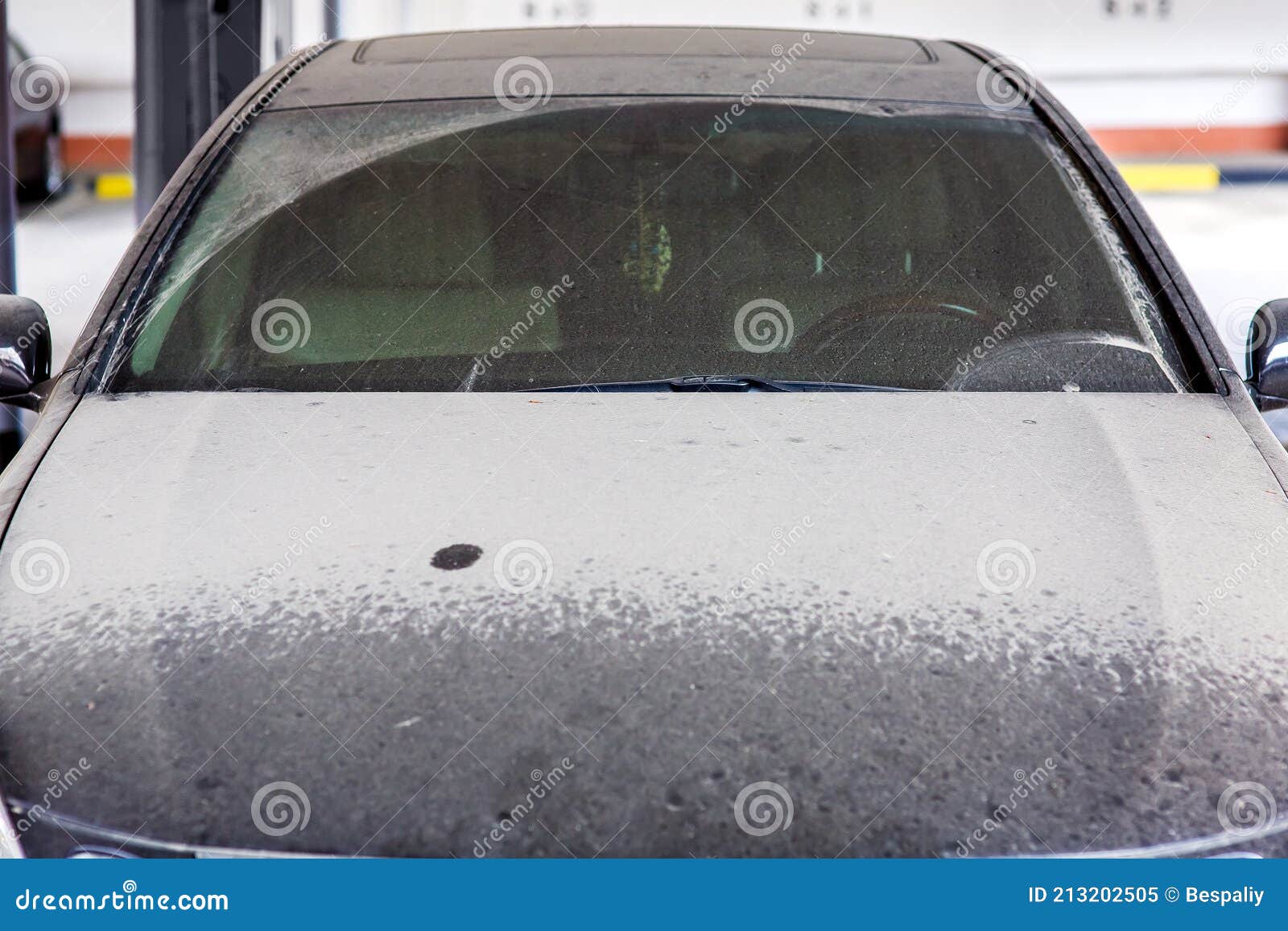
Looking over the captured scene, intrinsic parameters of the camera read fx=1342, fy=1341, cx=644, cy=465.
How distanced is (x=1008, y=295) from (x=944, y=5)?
988 centimetres

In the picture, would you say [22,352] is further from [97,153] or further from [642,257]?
[97,153]

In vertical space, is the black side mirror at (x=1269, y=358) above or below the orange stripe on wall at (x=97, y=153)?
above

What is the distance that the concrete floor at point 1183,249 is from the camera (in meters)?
7.21

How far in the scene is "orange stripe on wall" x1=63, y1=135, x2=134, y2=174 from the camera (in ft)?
34.7

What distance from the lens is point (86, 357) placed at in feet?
6.14

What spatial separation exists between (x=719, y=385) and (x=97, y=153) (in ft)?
34.1

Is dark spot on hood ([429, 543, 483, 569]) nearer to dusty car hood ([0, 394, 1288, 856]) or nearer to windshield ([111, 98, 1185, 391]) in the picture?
dusty car hood ([0, 394, 1288, 856])

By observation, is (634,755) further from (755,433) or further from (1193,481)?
(1193,481)

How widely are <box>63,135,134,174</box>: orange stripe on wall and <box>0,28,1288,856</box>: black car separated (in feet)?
29.6

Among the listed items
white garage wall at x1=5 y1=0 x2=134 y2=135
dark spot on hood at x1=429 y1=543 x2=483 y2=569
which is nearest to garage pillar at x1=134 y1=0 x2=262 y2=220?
white garage wall at x1=5 y1=0 x2=134 y2=135

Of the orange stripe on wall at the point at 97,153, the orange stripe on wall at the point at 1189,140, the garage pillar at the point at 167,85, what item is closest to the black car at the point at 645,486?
the garage pillar at the point at 167,85

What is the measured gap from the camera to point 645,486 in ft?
5.04

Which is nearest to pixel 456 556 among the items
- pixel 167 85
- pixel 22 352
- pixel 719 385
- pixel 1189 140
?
pixel 719 385

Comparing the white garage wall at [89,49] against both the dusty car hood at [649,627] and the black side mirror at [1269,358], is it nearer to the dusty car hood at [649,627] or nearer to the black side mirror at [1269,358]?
the dusty car hood at [649,627]
